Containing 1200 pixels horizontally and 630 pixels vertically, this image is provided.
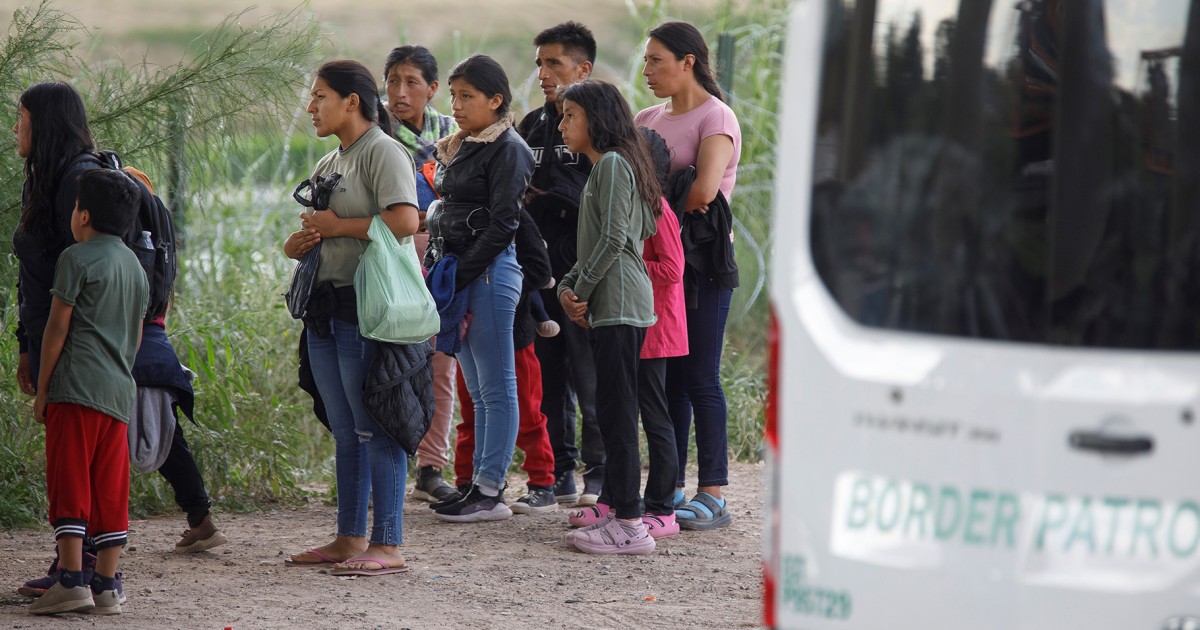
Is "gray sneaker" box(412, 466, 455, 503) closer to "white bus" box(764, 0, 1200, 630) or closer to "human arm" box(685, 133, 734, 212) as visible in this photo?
"human arm" box(685, 133, 734, 212)

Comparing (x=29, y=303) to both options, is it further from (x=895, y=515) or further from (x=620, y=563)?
(x=895, y=515)

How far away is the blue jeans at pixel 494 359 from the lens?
18.9ft

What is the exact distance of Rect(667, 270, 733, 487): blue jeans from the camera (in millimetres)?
5898

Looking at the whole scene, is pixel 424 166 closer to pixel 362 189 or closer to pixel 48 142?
pixel 362 189

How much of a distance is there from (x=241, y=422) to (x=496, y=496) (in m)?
1.48

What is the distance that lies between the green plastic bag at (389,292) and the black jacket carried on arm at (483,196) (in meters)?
0.76

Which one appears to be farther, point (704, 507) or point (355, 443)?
point (704, 507)

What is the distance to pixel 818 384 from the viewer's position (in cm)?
290

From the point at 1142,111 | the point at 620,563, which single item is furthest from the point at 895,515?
the point at 620,563

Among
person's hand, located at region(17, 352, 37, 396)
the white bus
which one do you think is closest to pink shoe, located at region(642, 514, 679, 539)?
person's hand, located at region(17, 352, 37, 396)

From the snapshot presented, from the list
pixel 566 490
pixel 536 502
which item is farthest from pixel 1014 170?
pixel 566 490

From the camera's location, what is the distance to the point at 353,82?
4.86m

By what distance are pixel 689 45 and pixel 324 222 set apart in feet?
6.16

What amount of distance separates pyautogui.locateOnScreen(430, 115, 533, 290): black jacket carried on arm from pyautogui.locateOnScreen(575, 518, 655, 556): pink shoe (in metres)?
1.14
